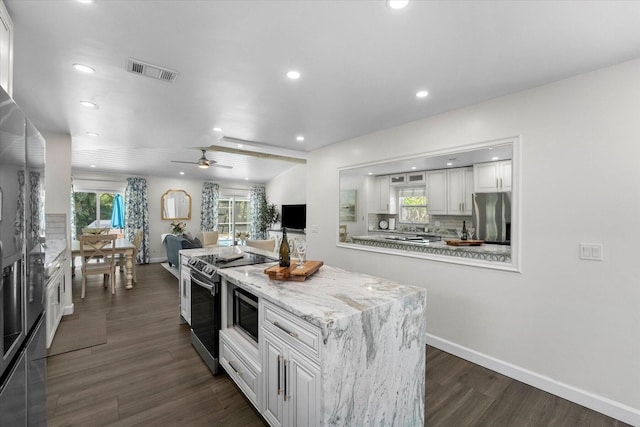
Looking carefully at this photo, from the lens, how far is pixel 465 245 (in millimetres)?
3277

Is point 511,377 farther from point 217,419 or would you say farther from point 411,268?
point 217,419

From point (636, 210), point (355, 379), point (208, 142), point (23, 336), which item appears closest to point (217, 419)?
point (355, 379)

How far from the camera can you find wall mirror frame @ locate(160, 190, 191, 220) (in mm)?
8109

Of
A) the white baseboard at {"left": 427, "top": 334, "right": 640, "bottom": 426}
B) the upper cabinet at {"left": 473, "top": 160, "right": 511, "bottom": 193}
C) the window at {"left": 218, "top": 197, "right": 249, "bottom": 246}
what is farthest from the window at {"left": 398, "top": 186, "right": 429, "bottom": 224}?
the window at {"left": 218, "top": 197, "right": 249, "bottom": 246}

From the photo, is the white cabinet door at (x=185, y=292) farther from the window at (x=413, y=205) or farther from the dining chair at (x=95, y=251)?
the window at (x=413, y=205)

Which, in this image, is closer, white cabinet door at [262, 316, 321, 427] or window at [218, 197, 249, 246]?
white cabinet door at [262, 316, 321, 427]

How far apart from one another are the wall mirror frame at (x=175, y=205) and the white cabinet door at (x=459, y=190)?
22.8ft

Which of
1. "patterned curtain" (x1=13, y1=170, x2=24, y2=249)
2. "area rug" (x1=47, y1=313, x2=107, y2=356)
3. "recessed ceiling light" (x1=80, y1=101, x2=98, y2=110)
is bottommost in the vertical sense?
"area rug" (x1=47, y1=313, x2=107, y2=356)

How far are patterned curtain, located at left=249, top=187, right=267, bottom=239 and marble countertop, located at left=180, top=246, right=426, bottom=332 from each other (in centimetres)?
753

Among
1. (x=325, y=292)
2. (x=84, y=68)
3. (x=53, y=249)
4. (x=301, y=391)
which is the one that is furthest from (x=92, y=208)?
(x=301, y=391)

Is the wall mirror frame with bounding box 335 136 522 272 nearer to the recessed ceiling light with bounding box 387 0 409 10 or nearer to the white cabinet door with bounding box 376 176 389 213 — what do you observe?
the white cabinet door with bounding box 376 176 389 213

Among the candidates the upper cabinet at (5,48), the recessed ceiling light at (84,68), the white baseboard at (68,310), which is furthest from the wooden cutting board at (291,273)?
the white baseboard at (68,310)

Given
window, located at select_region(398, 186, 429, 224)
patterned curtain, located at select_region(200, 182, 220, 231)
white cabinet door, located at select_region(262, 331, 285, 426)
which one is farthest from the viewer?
patterned curtain, located at select_region(200, 182, 220, 231)

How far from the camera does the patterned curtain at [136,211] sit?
24.6 feet
